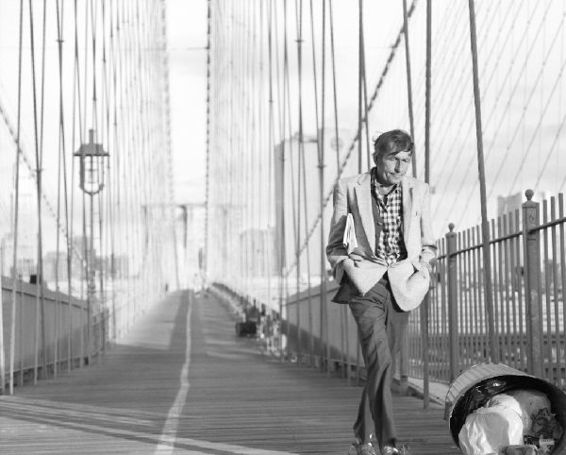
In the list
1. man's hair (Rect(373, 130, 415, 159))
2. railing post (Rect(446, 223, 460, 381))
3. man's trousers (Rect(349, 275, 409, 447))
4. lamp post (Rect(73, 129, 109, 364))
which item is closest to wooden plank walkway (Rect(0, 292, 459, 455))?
railing post (Rect(446, 223, 460, 381))

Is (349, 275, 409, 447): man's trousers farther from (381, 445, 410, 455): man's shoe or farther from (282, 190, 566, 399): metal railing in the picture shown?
(282, 190, 566, 399): metal railing

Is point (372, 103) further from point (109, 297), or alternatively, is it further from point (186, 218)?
point (186, 218)

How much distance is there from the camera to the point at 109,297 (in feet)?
85.2

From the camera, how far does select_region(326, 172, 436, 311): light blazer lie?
14.4 feet

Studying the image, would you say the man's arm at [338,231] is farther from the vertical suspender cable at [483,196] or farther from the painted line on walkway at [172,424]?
the vertical suspender cable at [483,196]

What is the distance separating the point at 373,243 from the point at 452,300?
279 centimetres

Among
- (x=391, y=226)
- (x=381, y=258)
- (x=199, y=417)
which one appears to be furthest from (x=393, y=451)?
(x=199, y=417)

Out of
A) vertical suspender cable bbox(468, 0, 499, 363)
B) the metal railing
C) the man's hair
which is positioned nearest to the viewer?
the man's hair

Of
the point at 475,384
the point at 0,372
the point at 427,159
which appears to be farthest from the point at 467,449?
the point at 0,372

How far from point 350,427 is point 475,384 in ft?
5.87

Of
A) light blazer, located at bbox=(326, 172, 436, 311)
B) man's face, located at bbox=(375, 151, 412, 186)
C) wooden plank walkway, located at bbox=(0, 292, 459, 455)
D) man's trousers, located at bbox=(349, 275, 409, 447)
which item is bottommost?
wooden plank walkway, located at bbox=(0, 292, 459, 455)

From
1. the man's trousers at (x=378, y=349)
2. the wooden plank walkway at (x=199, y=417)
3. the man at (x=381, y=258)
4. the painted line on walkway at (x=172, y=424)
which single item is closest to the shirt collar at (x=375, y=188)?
the man at (x=381, y=258)

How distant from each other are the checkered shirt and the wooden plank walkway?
2.47 feet

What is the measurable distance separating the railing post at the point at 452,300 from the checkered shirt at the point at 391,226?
106 inches
